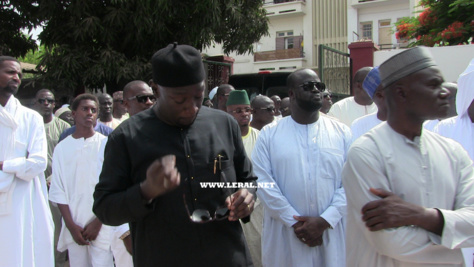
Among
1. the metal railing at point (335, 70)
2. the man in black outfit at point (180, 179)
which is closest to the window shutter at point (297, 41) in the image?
the metal railing at point (335, 70)

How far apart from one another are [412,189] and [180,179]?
1165mm

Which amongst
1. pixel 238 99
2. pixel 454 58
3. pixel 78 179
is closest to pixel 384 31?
pixel 454 58

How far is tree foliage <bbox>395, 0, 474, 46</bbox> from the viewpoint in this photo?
12328mm

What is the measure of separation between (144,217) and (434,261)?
1.46 metres

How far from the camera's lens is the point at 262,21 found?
49.1 feet

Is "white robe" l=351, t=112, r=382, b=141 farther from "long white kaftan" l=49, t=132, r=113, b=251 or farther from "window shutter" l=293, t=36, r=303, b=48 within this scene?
"window shutter" l=293, t=36, r=303, b=48

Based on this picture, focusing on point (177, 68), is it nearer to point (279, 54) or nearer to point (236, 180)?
point (236, 180)

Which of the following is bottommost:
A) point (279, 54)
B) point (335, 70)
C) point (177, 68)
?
point (177, 68)

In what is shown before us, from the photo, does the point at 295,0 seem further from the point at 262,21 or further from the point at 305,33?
the point at 262,21

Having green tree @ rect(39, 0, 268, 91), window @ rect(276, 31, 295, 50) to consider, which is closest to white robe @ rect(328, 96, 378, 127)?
green tree @ rect(39, 0, 268, 91)

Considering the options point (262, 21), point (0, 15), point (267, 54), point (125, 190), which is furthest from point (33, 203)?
point (267, 54)

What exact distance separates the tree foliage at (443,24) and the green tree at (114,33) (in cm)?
594

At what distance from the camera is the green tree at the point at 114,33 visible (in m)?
11.4

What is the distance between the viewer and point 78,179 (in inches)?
175
